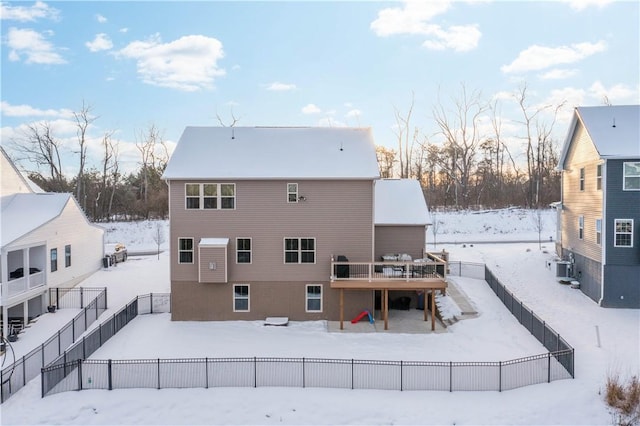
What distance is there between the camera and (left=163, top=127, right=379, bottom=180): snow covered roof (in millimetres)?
19625

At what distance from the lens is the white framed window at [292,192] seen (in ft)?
64.7

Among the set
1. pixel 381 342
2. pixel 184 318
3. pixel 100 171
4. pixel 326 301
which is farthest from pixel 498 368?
pixel 100 171

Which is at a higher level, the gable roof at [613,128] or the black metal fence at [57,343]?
the gable roof at [613,128]

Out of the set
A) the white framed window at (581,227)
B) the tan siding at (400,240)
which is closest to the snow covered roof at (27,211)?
the tan siding at (400,240)

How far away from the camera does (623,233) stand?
20.1 meters

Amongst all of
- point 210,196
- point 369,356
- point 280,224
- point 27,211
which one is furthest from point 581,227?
point 27,211

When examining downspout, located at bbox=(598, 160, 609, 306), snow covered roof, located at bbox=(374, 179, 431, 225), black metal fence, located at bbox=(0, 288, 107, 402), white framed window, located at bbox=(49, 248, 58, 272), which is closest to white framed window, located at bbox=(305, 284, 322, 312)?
snow covered roof, located at bbox=(374, 179, 431, 225)

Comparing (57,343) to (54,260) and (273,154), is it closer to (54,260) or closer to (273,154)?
(54,260)

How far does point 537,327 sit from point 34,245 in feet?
76.1

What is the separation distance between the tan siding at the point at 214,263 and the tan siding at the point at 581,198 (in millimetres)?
17931

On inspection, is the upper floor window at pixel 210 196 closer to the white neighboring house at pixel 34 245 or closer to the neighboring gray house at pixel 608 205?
the white neighboring house at pixel 34 245

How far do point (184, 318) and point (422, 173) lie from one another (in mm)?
45912

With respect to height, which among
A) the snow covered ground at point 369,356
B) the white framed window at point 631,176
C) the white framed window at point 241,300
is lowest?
the snow covered ground at point 369,356

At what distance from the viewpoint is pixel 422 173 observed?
5947cm
